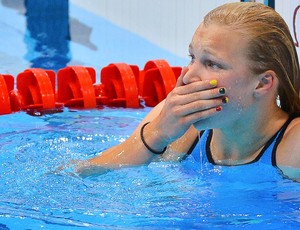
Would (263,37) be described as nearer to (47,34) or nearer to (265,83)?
(265,83)

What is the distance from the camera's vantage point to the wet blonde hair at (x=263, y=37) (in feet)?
7.57

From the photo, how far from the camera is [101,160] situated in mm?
2723

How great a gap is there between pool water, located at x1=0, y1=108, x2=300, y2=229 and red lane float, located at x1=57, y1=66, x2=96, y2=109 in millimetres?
1220

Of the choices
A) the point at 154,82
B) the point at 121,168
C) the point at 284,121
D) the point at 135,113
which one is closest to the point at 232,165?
the point at 284,121

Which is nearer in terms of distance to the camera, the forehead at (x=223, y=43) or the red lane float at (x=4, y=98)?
the forehead at (x=223, y=43)

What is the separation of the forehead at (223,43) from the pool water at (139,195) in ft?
1.48

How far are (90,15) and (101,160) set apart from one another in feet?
18.6

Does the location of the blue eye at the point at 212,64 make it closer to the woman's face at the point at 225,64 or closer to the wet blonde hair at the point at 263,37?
the woman's face at the point at 225,64

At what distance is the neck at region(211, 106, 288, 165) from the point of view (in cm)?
243

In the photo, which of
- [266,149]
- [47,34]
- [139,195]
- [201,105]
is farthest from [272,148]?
[47,34]

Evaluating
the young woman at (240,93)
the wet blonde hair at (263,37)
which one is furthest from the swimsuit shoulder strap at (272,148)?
the wet blonde hair at (263,37)

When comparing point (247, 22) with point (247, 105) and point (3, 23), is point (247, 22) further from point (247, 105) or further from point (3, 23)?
point (3, 23)

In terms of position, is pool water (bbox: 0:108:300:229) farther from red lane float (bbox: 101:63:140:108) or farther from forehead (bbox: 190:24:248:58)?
red lane float (bbox: 101:63:140:108)

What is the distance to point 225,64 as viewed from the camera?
227cm
